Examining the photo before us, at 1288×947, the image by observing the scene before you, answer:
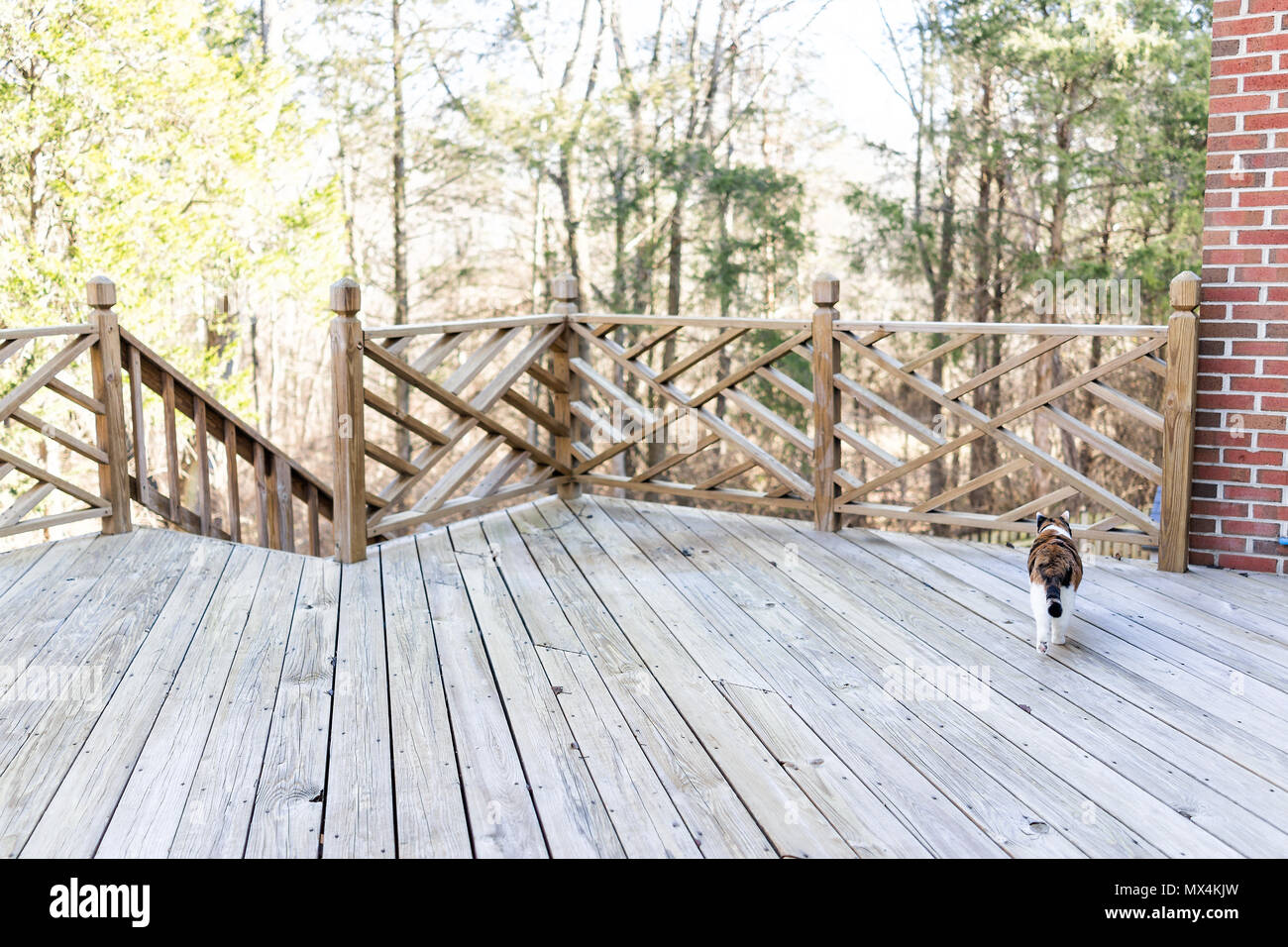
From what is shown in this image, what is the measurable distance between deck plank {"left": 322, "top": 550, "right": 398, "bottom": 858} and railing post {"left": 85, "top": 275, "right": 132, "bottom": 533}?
1453mm

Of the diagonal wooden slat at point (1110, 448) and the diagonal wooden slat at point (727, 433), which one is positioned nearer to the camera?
the diagonal wooden slat at point (1110, 448)

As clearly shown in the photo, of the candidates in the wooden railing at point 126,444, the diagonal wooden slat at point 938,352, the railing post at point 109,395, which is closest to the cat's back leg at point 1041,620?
the diagonal wooden slat at point 938,352

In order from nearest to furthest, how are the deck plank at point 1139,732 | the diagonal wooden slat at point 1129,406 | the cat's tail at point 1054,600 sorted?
the deck plank at point 1139,732
the cat's tail at point 1054,600
the diagonal wooden slat at point 1129,406

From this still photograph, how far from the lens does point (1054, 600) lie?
3.36m

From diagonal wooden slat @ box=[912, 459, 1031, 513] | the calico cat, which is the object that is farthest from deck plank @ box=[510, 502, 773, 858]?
diagonal wooden slat @ box=[912, 459, 1031, 513]

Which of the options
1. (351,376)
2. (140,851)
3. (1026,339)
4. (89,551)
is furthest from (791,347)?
(1026,339)

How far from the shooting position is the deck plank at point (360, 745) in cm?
229

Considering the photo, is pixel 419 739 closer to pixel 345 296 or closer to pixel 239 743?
pixel 239 743

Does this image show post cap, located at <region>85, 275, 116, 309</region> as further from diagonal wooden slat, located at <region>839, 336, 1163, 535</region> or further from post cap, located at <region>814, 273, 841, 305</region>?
diagonal wooden slat, located at <region>839, 336, 1163, 535</region>

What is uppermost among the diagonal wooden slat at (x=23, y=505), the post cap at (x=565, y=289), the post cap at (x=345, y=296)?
the post cap at (x=565, y=289)

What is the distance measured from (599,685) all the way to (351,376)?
188 centimetres

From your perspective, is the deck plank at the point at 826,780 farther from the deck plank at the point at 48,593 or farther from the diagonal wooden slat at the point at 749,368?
the diagonal wooden slat at the point at 749,368

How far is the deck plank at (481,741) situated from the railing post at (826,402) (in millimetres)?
1697

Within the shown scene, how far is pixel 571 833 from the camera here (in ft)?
7.56
